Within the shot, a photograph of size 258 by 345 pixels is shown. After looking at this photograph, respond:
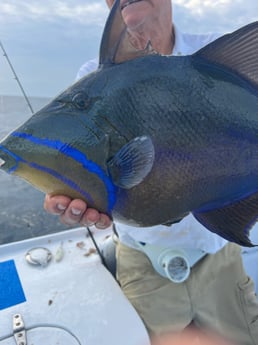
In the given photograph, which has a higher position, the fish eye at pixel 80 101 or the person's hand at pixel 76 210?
the fish eye at pixel 80 101

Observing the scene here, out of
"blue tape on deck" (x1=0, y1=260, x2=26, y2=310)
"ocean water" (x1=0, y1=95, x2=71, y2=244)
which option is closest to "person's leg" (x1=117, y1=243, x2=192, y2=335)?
"blue tape on deck" (x1=0, y1=260, x2=26, y2=310)

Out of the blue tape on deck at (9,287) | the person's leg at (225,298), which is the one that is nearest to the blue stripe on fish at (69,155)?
the blue tape on deck at (9,287)

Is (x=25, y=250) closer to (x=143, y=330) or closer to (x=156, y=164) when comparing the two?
(x=143, y=330)

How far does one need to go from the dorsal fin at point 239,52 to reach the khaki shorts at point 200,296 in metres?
1.25

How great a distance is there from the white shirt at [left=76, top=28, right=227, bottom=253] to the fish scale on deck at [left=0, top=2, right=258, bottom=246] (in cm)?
82

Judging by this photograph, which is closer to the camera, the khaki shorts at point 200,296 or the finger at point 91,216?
the finger at point 91,216

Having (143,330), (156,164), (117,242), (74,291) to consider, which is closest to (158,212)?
(156,164)

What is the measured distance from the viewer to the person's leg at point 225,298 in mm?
1997

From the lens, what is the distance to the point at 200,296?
6.55 feet

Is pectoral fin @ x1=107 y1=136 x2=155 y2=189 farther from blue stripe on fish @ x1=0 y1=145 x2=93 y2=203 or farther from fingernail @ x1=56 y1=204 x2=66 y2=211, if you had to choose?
fingernail @ x1=56 y1=204 x2=66 y2=211

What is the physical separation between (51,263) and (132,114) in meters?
1.49

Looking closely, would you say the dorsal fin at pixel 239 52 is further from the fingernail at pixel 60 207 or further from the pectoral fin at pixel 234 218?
the fingernail at pixel 60 207

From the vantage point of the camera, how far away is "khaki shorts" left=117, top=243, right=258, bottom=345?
6.39 feet

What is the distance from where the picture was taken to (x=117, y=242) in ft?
7.31
